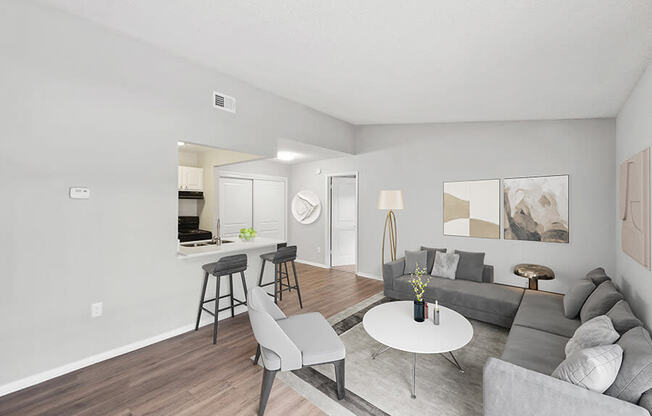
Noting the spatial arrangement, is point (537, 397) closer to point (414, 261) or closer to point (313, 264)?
point (414, 261)

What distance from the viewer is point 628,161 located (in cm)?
264

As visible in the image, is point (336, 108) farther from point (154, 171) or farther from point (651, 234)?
point (651, 234)

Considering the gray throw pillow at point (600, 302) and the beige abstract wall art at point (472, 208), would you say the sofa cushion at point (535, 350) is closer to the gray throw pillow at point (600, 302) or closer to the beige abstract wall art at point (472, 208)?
the gray throw pillow at point (600, 302)

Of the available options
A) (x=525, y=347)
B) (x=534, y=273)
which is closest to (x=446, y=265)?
(x=534, y=273)

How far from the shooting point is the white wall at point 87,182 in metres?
2.13

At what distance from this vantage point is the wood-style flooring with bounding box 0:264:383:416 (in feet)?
6.47

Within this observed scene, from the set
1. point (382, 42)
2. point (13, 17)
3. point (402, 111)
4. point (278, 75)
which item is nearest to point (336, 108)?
point (402, 111)

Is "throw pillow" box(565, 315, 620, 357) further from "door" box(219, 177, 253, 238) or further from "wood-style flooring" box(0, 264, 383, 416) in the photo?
"door" box(219, 177, 253, 238)

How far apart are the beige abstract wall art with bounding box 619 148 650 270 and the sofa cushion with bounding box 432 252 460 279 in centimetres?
171

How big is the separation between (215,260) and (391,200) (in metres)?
2.71

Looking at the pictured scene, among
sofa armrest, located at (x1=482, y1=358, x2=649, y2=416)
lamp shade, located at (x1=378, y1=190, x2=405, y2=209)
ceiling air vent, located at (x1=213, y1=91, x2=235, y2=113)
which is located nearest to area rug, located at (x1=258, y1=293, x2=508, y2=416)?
sofa armrest, located at (x1=482, y1=358, x2=649, y2=416)

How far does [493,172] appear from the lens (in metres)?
4.27

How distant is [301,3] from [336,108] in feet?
7.88

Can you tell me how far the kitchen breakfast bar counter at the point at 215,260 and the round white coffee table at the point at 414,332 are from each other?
1819mm
